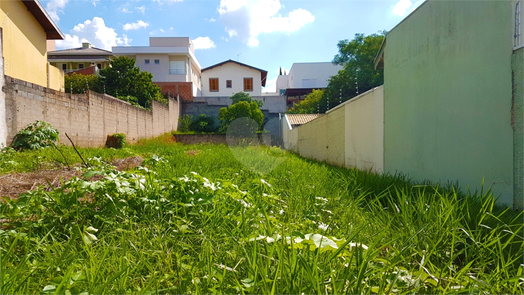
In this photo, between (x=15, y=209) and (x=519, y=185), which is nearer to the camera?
(x=15, y=209)

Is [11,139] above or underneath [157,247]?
above

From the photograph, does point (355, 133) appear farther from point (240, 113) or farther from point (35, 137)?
point (240, 113)

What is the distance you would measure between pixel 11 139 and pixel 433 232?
8.15 metres

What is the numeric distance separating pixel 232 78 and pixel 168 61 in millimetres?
6635

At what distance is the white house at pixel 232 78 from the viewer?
31484 mm

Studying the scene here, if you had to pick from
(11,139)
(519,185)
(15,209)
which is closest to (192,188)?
(15,209)

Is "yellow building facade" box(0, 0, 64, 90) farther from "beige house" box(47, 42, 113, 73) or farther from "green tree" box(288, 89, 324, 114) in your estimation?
"green tree" box(288, 89, 324, 114)

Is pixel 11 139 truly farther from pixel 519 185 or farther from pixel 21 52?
pixel 519 185

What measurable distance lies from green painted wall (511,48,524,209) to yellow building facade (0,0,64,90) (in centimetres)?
1035

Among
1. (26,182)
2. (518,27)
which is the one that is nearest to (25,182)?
(26,182)

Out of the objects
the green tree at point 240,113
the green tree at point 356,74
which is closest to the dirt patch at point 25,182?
the green tree at point 240,113

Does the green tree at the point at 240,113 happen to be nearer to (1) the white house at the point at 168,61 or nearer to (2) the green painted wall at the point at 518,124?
(1) the white house at the point at 168,61

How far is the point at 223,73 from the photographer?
32.1 metres

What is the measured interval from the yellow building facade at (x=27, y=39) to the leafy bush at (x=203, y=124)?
10.3 m
